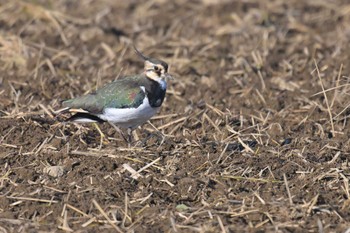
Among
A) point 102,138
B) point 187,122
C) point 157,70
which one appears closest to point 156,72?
point 157,70

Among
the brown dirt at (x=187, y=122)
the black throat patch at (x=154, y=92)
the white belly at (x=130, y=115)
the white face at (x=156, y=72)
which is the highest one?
the white face at (x=156, y=72)

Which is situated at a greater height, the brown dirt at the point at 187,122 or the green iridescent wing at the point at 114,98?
the green iridescent wing at the point at 114,98

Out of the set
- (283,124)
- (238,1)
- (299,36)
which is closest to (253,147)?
(283,124)

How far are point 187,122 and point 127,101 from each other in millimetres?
1253

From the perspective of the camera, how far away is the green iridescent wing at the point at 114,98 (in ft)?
27.0

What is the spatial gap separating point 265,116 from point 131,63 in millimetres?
2765

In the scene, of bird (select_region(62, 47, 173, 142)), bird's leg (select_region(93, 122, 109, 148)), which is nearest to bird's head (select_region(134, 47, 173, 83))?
bird (select_region(62, 47, 173, 142))

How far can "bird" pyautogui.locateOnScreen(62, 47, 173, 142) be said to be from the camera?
27.0ft

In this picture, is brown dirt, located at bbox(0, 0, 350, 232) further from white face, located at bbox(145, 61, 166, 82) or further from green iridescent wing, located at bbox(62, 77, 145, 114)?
white face, located at bbox(145, 61, 166, 82)

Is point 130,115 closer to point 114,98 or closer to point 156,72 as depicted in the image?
point 114,98

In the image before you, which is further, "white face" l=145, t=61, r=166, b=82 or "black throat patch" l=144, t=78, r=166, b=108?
"white face" l=145, t=61, r=166, b=82

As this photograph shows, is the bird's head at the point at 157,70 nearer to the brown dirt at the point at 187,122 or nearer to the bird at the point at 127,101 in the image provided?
the bird at the point at 127,101

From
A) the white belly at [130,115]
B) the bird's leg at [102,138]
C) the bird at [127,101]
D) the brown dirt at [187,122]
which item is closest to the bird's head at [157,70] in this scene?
the bird at [127,101]

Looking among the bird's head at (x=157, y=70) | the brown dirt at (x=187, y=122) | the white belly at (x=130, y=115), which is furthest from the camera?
the bird's head at (x=157, y=70)
